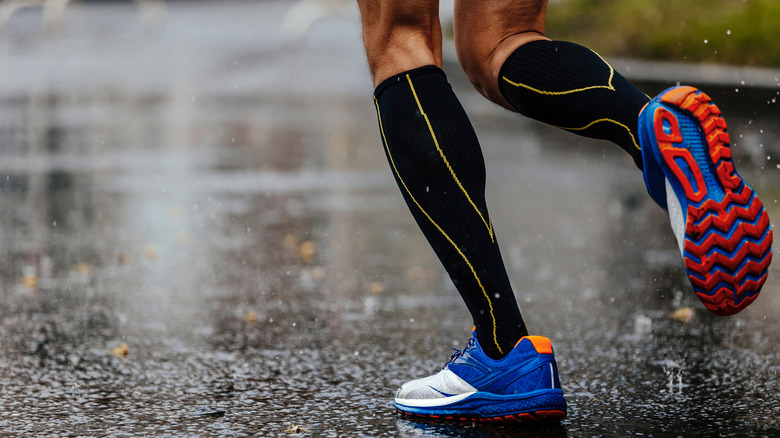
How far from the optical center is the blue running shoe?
243 centimetres

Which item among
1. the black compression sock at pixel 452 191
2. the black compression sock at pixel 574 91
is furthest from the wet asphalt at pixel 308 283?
the black compression sock at pixel 574 91

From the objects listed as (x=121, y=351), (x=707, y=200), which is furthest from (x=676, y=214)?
(x=121, y=351)

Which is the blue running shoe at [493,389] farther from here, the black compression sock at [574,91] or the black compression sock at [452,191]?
the black compression sock at [574,91]

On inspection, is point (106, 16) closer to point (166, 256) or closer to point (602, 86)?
point (166, 256)

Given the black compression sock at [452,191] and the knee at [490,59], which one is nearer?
the black compression sock at [452,191]

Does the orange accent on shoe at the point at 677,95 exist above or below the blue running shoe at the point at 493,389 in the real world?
above

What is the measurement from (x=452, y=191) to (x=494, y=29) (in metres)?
0.46

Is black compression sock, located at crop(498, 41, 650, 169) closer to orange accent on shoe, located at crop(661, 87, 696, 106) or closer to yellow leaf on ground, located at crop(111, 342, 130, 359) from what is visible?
orange accent on shoe, located at crop(661, 87, 696, 106)

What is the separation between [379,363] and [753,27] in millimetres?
10126

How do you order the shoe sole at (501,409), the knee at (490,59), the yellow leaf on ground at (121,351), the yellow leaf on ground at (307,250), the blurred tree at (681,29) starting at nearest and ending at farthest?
the shoe sole at (501,409)
the knee at (490,59)
the yellow leaf on ground at (121,351)
the yellow leaf on ground at (307,250)
the blurred tree at (681,29)

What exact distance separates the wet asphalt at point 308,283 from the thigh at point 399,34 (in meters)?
0.80

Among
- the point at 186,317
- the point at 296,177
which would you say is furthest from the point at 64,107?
the point at 186,317

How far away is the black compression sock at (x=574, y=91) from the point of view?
2438mm

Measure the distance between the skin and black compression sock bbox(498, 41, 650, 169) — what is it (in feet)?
0.21
